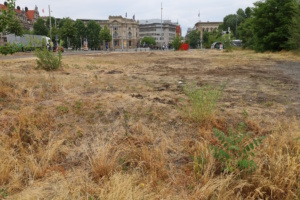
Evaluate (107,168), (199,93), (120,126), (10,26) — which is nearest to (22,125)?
Result: (120,126)

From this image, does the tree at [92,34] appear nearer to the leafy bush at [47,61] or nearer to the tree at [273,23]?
the tree at [273,23]

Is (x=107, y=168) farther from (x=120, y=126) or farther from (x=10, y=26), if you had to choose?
(x=10, y=26)

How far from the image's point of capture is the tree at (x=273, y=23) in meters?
28.0

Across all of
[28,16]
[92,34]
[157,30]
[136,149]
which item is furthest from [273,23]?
[157,30]

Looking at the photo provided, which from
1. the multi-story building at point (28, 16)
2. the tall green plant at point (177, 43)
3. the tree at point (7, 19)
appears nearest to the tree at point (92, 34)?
the multi-story building at point (28, 16)

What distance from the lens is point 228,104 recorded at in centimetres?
579

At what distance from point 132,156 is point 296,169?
1.95 metres

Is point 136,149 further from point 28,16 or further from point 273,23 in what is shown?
point 28,16

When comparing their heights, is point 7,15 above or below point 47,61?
above

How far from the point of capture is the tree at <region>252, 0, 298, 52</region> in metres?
28.0

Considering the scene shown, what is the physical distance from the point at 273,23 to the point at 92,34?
75.8 meters

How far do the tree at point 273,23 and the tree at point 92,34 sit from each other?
72808 mm

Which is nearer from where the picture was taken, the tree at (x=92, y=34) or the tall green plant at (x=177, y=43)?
the tall green plant at (x=177, y=43)

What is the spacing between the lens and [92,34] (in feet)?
304
